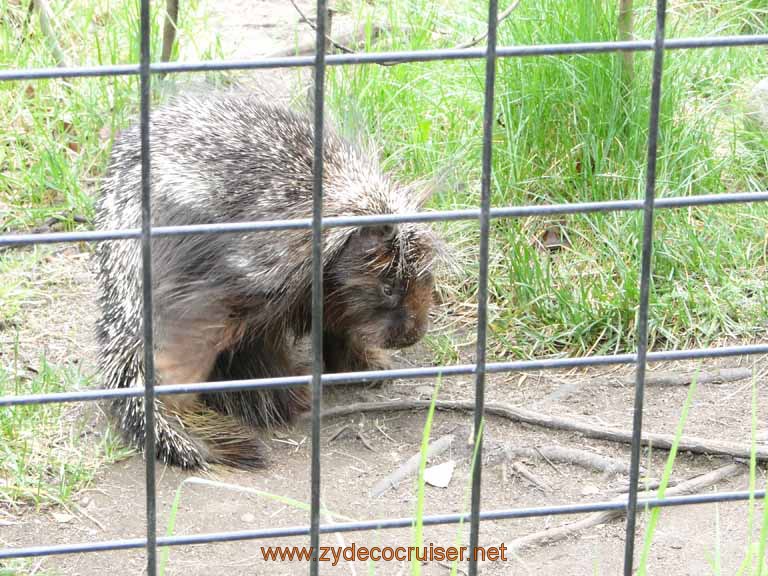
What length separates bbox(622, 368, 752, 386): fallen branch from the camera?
3846mm

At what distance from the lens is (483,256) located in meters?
1.88

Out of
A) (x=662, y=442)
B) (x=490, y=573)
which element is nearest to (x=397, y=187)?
(x=662, y=442)

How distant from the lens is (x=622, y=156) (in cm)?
425

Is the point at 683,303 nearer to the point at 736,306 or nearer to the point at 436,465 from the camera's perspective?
the point at 736,306

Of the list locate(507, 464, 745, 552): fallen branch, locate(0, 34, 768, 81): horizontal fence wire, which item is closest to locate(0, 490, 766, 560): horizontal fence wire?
locate(0, 34, 768, 81): horizontal fence wire

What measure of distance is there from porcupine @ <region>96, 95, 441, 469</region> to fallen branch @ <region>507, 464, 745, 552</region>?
2.85 ft

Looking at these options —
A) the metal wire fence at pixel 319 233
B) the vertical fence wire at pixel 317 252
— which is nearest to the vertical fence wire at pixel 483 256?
the metal wire fence at pixel 319 233

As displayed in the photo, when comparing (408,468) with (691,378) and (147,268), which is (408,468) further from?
(147,268)

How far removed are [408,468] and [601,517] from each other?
609 mm

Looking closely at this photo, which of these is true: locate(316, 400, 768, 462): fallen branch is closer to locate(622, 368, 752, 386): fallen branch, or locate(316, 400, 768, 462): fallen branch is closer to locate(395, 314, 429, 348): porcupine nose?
locate(395, 314, 429, 348): porcupine nose

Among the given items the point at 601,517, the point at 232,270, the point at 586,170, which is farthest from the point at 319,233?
the point at 586,170

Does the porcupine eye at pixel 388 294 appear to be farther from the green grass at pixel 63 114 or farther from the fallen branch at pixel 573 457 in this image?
the green grass at pixel 63 114

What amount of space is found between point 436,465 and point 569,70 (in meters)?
1.61

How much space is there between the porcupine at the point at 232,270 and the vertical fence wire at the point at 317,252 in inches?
66.5
